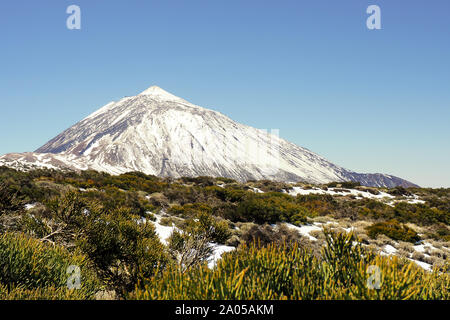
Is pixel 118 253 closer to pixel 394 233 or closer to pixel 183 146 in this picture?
pixel 394 233

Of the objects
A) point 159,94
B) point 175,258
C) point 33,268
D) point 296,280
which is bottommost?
point 175,258

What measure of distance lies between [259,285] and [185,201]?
A: 16330 millimetres

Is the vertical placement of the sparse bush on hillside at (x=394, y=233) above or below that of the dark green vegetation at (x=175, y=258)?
below

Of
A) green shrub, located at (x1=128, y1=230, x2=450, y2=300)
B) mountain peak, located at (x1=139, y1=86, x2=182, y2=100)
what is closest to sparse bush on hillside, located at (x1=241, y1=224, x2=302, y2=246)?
green shrub, located at (x1=128, y1=230, x2=450, y2=300)

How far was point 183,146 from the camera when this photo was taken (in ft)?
433

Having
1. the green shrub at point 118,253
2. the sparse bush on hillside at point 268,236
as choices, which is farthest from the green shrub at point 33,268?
the sparse bush on hillside at point 268,236

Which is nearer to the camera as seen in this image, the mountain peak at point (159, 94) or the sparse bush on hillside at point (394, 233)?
the sparse bush on hillside at point (394, 233)

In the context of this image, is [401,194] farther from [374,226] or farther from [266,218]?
[266,218]

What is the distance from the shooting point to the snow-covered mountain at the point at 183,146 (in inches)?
4707

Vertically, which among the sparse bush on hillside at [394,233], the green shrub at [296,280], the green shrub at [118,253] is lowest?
the sparse bush on hillside at [394,233]

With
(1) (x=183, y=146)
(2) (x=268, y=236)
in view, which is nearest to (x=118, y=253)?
(2) (x=268, y=236)

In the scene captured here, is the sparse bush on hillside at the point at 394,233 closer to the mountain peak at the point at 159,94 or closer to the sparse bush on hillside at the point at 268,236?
the sparse bush on hillside at the point at 268,236
